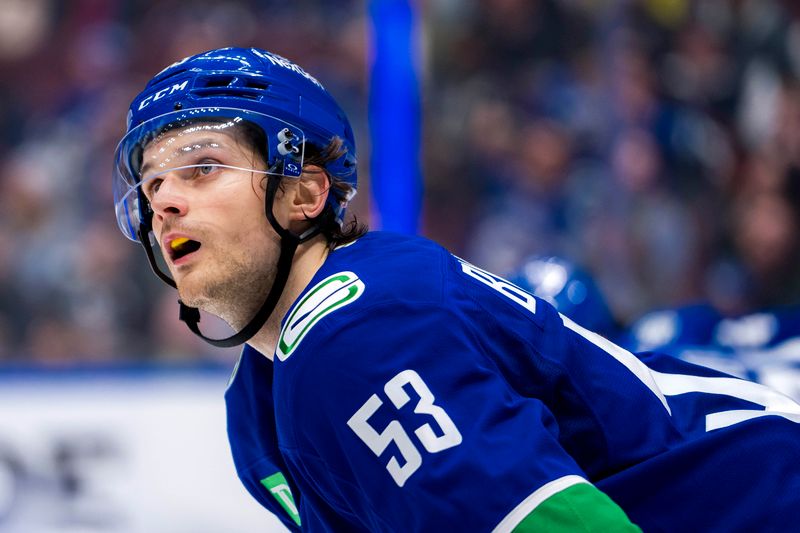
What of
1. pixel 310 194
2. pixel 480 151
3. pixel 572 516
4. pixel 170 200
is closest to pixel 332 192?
pixel 310 194

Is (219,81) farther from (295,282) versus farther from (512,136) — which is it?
(512,136)

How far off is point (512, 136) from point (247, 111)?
2988mm

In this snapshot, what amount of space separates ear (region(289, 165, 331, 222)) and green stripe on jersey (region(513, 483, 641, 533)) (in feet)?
2.47

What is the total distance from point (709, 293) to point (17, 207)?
308cm

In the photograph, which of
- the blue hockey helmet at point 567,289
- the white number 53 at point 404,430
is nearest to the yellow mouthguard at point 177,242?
the white number 53 at point 404,430

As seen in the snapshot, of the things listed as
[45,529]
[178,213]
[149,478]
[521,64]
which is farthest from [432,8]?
[178,213]

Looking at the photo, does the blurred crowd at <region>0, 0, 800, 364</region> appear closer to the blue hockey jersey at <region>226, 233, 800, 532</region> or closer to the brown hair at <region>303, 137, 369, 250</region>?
the brown hair at <region>303, 137, 369, 250</region>

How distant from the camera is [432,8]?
4.50 m

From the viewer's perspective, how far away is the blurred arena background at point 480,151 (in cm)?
410

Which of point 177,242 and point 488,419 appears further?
point 177,242

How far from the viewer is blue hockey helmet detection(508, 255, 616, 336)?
9.46ft

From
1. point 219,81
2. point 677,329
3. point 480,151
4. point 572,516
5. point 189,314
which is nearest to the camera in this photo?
point 572,516

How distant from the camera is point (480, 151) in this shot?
15.1ft

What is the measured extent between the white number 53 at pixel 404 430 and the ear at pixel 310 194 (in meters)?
0.52
